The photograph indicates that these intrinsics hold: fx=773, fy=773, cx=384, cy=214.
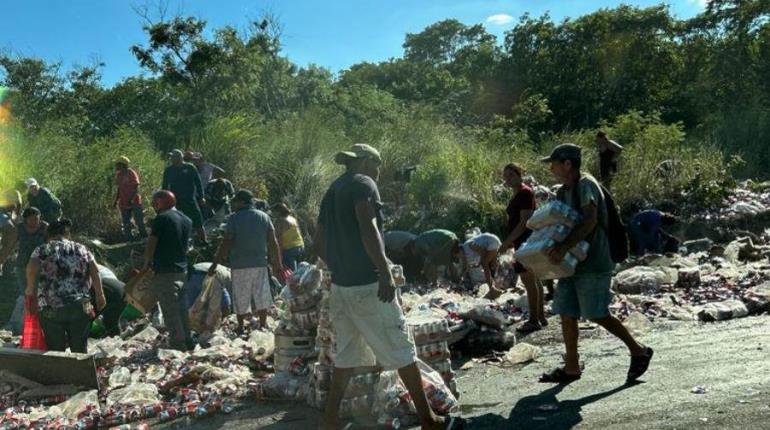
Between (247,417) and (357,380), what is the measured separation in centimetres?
103

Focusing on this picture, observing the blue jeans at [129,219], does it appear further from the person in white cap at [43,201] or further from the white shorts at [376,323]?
the white shorts at [376,323]

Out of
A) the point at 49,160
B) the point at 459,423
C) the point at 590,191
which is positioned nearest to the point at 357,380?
the point at 459,423

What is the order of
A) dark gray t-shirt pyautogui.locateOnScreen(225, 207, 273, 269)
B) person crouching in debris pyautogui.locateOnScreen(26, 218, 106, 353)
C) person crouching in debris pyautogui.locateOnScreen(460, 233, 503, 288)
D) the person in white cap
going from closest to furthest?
person crouching in debris pyautogui.locateOnScreen(26, 218, 106, 353), dark gray t-shirt pyautogui.locateOnScreen(225, 207, 273, 269), person crouching in debris pyautogui.locateOnScreen(460, 233, 503, 288), the person in white cap

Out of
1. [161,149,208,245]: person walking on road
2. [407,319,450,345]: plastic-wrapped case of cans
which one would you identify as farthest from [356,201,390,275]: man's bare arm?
[161,149,208,245]: person walking on road

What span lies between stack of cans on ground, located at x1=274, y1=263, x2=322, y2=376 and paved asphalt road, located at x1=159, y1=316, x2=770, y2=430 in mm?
375

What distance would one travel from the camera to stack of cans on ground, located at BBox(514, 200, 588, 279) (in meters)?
5.35

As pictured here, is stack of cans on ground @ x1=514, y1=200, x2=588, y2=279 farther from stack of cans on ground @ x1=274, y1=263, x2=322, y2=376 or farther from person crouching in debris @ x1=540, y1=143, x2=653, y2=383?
stack of cans on ground @ x1=274, y1=263, x2=322, y2=376

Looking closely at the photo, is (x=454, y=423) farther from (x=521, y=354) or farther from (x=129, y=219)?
(x=129, y=219)

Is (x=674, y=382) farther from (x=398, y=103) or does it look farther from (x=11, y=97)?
(x=398, y=103)

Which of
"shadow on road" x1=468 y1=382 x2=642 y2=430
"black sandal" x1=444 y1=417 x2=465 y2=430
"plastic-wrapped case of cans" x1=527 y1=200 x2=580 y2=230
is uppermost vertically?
"plastic-wrapped case of cans" x1=527 y1=200 x2=580 y2=230

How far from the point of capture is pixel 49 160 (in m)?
15.6

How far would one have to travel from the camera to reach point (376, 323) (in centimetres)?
471

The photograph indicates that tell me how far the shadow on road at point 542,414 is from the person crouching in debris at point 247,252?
443cm

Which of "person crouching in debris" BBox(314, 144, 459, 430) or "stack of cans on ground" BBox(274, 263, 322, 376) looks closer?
"person crouching in debris" BBox(314, 144, 459, 430)
